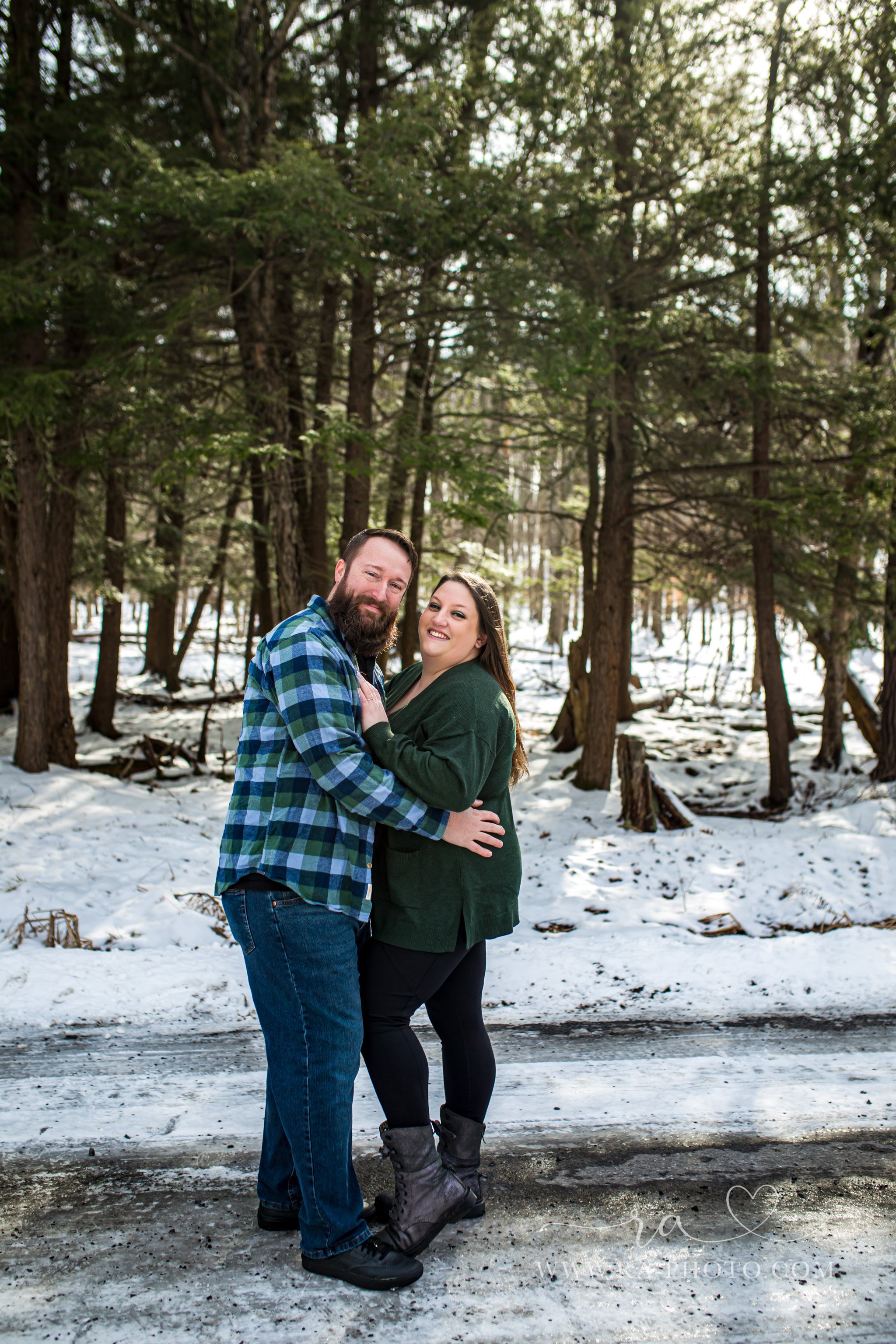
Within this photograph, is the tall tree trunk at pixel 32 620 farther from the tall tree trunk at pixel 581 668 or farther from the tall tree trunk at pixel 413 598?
the tall tree trunk at pixel 581 668

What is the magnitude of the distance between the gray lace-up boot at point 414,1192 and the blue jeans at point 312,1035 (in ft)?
0.45

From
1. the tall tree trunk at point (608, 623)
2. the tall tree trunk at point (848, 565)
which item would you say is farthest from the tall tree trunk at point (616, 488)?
the tall tree trunk at point (848, 565)

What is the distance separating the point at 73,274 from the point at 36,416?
4.41ft

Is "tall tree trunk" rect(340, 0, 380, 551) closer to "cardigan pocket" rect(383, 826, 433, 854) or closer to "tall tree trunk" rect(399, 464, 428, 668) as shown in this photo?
"tall tree trunk" rect(399, 464, 428, 668)

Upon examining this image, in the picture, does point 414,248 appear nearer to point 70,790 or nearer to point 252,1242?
point 70,790

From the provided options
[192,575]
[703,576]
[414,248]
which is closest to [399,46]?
[414,248]

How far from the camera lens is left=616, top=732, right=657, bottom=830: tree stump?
29.6 ft

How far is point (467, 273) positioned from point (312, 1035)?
7.60 m

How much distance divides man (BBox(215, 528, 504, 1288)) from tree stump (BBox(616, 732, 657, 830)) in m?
6.90

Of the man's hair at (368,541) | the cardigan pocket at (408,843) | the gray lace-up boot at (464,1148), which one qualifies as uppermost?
the man's hair at (368,541)

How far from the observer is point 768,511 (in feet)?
32.1

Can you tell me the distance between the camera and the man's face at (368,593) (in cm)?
258

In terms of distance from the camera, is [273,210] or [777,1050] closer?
[777,1050]

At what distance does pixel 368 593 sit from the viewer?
2584mm
